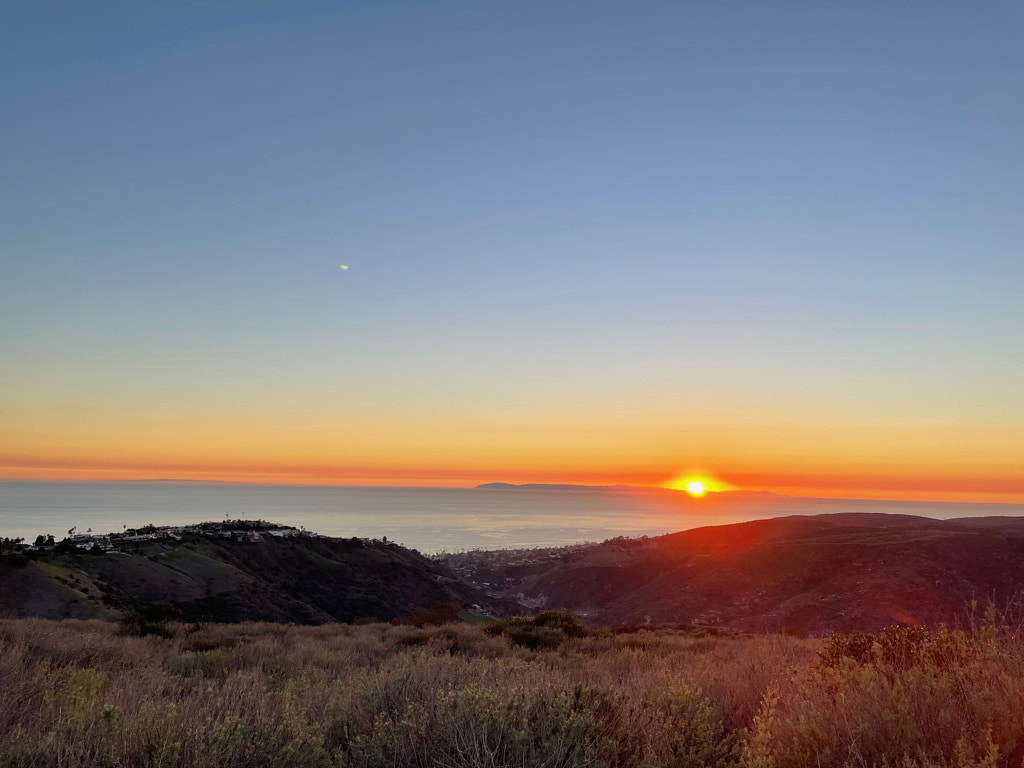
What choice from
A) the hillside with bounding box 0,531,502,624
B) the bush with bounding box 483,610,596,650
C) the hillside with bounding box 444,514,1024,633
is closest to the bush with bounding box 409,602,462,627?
the hillside with bounding box 0,531,502,624

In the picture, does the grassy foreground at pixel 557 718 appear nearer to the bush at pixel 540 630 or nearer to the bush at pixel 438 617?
the bush at pixel 540 630

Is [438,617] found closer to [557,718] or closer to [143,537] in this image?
[557,718]

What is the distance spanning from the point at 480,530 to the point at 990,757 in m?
191

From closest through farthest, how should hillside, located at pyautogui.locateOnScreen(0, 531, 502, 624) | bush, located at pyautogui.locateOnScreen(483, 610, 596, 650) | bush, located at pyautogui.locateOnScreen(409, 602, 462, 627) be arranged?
bush, located at pyautogui.locateOnScreen(483, 610, 596, 650), bush, located at pyautogui.locateOnScreen(409, 602, 462, 627), hillside, located at pyautogui.locateOnScreen(0, 531, 502, 624)

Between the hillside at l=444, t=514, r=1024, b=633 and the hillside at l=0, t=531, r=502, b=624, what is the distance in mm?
12912

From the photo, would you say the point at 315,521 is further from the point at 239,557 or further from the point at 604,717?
the point at 604,717

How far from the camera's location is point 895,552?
1860 inches

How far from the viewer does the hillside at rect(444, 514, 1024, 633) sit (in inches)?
1578

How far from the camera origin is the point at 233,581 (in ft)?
147

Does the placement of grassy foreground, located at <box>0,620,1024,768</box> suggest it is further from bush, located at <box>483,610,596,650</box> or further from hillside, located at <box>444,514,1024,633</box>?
hillside, located at <box>444,514,1024,633</box>

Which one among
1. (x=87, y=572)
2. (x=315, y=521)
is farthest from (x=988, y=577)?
(x=315, y=521)

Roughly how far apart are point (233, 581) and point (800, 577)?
151ft

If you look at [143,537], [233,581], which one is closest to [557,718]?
[233,581]

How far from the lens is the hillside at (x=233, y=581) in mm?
33469
